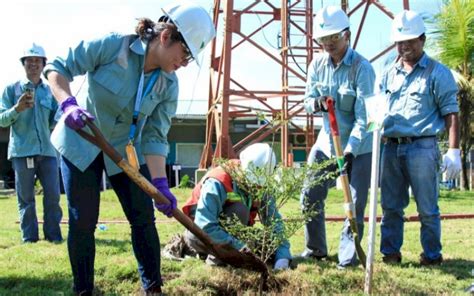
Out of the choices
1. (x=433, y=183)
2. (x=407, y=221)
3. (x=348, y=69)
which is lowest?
(x=407, y=221)

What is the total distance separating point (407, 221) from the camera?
8648mm

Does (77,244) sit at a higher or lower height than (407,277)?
higher

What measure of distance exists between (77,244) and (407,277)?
241cm

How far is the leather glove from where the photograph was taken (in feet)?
15.3

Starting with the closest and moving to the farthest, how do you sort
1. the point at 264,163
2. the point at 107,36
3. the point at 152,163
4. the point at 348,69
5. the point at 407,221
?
the point at 107,36 → the point at 152,163 → the point at 264,163 → the point at 348,69 → the point at 407,221

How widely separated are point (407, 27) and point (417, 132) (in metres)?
0.85

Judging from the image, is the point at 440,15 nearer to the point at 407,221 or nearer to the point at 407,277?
the point at 407,221

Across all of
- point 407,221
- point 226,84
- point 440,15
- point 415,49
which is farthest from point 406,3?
point 415,49

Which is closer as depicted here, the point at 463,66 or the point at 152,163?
the point at 152,163

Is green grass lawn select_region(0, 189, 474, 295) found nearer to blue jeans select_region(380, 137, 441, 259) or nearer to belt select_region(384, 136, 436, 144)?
blue jeans select_region(380, 137, 441, 259)

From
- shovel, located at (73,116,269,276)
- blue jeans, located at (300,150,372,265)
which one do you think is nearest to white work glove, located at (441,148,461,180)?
blue jeans, located at (300,150,372,265)

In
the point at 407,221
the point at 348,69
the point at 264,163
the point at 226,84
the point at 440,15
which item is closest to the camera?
the point at 264,163

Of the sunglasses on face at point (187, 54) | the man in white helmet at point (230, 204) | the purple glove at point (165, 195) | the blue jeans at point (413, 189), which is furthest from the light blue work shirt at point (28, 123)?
the blue jeans at point (413, 189)

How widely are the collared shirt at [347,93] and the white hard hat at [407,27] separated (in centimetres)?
35
